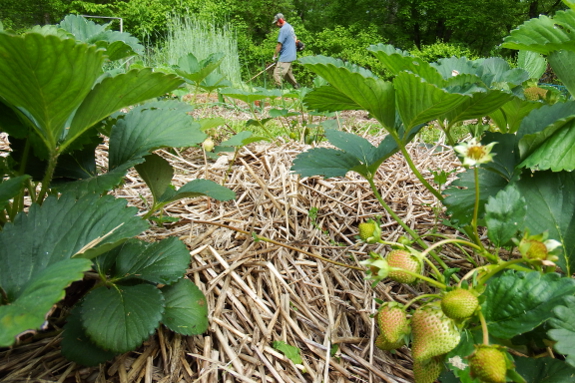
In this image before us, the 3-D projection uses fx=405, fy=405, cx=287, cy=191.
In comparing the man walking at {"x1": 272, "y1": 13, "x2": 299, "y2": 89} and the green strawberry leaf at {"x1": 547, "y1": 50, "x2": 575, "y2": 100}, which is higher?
the green strawberry leaf at {"x1": 547, "y1": 50, "x2": 575, "y2": 100}

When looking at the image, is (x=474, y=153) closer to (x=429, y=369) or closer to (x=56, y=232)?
(x=429, y=369)

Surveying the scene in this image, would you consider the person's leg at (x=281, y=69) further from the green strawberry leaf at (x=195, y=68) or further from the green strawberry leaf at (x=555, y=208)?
the green strawberry leaf at (x=555, y=208)

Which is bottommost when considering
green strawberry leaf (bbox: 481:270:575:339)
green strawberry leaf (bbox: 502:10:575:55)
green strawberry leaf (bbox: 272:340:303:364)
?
green strawberry leaf (bbox: 272:340:303:364)

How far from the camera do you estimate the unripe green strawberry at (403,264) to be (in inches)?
19.3

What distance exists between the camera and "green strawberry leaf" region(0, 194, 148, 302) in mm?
475

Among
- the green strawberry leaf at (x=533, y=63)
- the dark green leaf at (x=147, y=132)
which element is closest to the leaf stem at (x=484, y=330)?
the dark green leaf at (x=147, y=132)

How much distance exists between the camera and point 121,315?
537 millimetres

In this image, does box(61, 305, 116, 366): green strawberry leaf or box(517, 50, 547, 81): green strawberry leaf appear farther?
box(517, 50, 547, 81): green strawberry leaf

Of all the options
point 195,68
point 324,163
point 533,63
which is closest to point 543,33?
point 533,63

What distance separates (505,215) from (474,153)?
0.09m

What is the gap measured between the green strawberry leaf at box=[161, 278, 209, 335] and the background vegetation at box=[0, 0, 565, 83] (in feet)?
30.1

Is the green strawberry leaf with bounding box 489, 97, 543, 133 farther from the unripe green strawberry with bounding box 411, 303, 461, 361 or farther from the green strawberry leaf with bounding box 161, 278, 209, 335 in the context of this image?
the green strawberry leaf with bounding box 161, 278, 209, 335

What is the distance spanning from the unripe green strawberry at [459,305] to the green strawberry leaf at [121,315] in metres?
0.36

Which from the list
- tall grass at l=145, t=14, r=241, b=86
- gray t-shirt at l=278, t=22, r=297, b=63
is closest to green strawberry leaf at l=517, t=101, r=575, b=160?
tall grass at l=145, t=14, r=241, b=86
